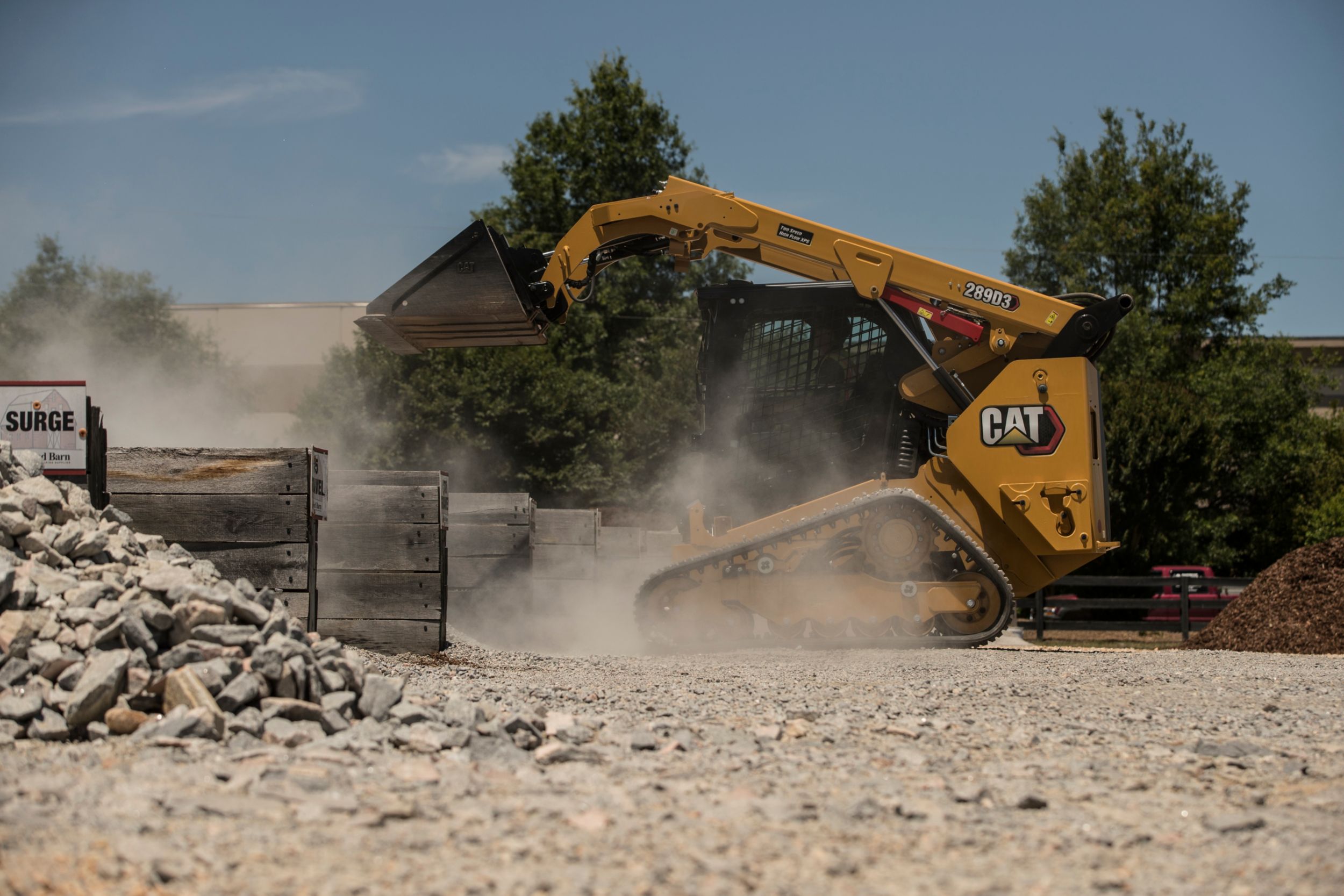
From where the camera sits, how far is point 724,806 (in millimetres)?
3695

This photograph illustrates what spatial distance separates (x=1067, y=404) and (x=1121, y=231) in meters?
28.4

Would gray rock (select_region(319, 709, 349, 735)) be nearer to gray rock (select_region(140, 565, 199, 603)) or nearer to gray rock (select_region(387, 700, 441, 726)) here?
gray rock (select_region(387, 700, 441, 726))

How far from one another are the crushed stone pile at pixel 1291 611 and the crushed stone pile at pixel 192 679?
10.2 m

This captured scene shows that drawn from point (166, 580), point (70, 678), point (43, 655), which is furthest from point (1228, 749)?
point (43, 655)

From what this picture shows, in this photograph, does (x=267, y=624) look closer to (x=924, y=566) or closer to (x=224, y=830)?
(x=224, y=830)

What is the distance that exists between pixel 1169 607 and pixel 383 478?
44.1 ft

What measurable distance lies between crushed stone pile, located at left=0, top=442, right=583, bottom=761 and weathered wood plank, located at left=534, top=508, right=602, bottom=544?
28.1 feet

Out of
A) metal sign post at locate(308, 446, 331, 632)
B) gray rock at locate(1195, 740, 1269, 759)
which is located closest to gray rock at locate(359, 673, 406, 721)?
metal sign post at locate(308, 446, 331, 632)

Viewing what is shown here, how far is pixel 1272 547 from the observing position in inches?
1272

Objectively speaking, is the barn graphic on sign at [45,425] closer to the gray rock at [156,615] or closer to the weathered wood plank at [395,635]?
the weathered wood plank at [395,635]

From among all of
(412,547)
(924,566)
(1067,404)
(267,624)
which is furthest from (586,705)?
(1067,404)

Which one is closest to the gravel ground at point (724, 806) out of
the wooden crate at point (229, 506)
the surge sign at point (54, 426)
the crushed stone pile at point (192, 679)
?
the crushed stone pile at point (192, 679)

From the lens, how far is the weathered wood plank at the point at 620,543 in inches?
598

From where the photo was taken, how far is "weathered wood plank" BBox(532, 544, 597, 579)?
542 inches
